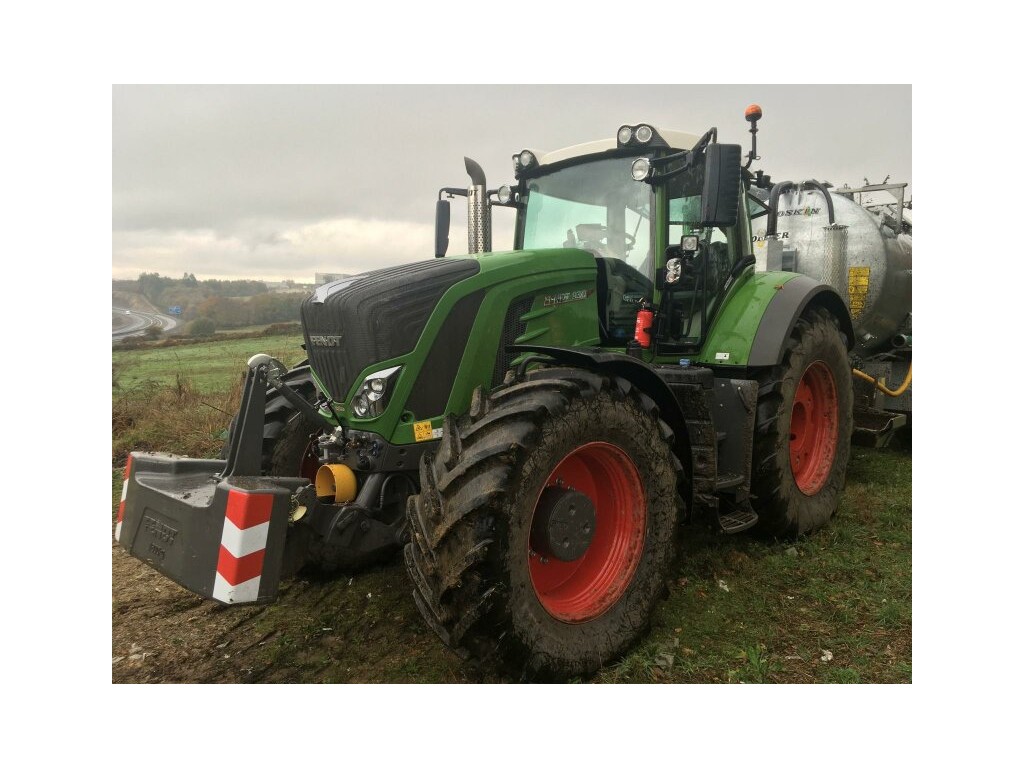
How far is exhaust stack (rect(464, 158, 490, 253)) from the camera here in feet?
13.4

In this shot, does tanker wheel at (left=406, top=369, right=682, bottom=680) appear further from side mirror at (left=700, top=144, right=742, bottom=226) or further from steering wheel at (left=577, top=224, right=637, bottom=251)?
steering wheel at (left=577, top=224, right=637, bottom=251)

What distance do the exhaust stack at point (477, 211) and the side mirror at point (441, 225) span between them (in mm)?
423

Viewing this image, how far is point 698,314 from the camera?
4.21 metres

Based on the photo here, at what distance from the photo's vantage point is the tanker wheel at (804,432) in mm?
4137

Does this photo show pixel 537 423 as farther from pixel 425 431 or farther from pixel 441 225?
pixel 441 225

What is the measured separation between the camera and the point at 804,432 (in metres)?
4.90

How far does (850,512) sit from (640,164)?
298cm

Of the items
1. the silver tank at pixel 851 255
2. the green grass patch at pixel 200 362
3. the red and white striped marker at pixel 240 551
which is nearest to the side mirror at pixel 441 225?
the green grass patch at pixel 200 362

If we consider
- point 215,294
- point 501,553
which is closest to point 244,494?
point 501,553

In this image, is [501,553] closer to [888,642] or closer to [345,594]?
[345,594]

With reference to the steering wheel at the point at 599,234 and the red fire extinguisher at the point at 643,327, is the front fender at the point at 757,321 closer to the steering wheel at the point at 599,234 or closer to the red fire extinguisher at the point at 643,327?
the red fire extinguisher at the point at 643,327

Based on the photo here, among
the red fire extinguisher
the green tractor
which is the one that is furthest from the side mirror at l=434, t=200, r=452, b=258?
the red fire extinguisher

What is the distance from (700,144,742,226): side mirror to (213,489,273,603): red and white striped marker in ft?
8.24

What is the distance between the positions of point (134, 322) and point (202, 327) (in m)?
1.03
